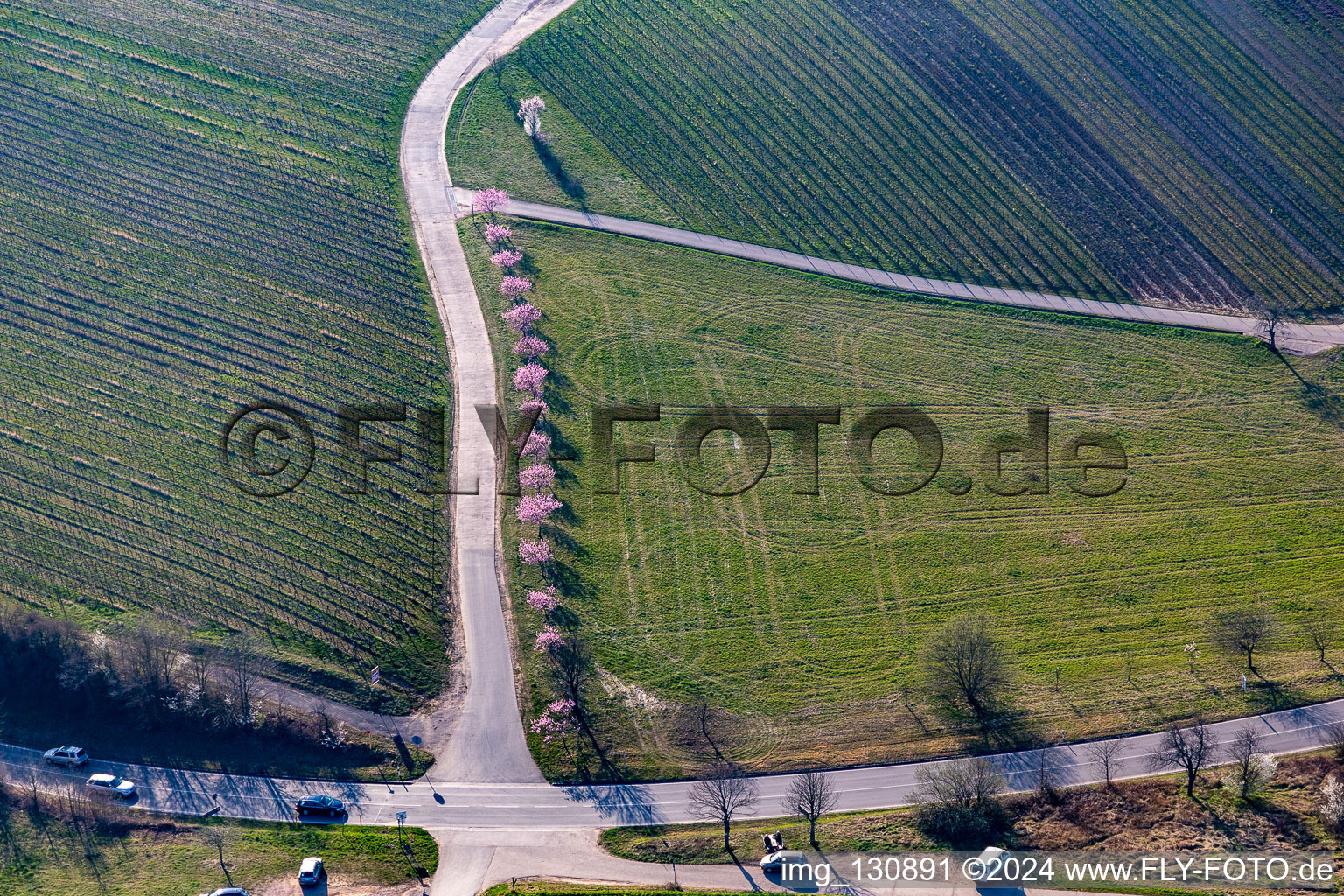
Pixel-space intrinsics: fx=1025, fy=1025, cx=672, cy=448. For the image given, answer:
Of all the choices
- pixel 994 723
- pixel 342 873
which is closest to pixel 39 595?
pixel 342 873

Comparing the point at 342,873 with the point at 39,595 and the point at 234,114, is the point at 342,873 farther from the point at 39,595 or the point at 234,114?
the point at 234,114

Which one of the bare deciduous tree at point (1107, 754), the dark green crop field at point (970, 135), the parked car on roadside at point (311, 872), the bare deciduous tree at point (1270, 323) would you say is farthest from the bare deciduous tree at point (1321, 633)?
the parked car on roadside at point (311, 872)

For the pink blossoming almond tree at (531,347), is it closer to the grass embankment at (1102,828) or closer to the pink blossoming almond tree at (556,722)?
the pink blossoming almond tree at (556,722)

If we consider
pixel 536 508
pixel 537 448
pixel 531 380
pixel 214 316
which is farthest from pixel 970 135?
pixel 214 316

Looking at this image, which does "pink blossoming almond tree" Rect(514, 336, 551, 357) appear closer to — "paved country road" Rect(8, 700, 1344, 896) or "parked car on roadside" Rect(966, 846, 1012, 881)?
"paved country road" Rect(8, 700, 1344, 896)
